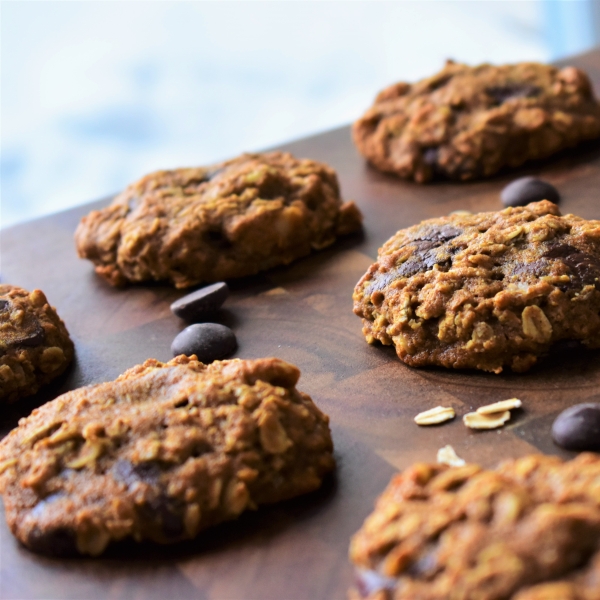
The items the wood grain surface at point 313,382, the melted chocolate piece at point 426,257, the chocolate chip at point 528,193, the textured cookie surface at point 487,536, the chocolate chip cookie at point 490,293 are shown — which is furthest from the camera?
the chocolate chip at point 528,193

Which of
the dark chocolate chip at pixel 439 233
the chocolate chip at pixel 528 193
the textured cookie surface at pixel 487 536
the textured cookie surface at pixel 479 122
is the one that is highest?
the textured cookie surface at pixel 479 122

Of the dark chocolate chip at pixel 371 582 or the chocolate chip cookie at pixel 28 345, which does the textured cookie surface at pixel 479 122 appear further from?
the dark chocolate chip at pixel 371 582

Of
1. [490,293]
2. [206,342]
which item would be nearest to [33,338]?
[206,342]

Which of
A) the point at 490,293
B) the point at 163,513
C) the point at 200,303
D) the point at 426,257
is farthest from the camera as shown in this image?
the point at 200,303

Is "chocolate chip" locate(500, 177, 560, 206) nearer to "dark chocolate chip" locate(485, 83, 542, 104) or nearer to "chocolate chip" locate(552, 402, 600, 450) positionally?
"dark chocolate chip" locate(485, 83, 542, 104)

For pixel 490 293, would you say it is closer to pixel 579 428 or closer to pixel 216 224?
pixel 579 428

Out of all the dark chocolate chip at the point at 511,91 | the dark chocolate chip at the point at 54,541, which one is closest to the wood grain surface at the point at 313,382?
the dark chocolate chip at the point at 54,541
